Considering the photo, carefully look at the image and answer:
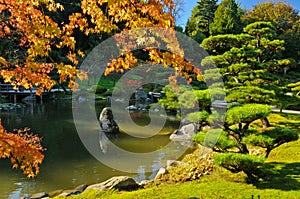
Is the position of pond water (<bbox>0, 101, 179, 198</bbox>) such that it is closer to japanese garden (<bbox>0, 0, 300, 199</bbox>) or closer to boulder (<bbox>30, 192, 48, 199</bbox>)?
japanese garden (<bbox>0, 0, 300, 199</bbox>)

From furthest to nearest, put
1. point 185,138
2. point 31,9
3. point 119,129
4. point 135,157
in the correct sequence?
point 119,129 < point 185,138 < point 135,157 < point 31,9

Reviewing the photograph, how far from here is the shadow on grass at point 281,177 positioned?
527cm

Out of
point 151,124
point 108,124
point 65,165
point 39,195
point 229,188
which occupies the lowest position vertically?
point 39,195

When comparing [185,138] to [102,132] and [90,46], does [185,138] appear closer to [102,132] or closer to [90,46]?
[102,132]

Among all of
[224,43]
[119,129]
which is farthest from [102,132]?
[224,43]

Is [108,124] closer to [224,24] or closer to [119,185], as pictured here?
[119,185]

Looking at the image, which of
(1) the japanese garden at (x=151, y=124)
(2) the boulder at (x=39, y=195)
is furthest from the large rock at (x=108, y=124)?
(2) the boulder at (x=39, y=195)

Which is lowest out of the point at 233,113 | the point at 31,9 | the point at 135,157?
the point at 135,157

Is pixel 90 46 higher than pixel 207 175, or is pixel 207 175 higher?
pixel 90 46

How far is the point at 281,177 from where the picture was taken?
5.70m

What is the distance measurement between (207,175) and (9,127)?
1033 cm

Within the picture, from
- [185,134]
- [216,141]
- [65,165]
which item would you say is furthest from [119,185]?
[185,134]

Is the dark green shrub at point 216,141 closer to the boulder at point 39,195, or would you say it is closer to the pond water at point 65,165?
the pond water at point 65,165

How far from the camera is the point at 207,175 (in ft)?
20.4
